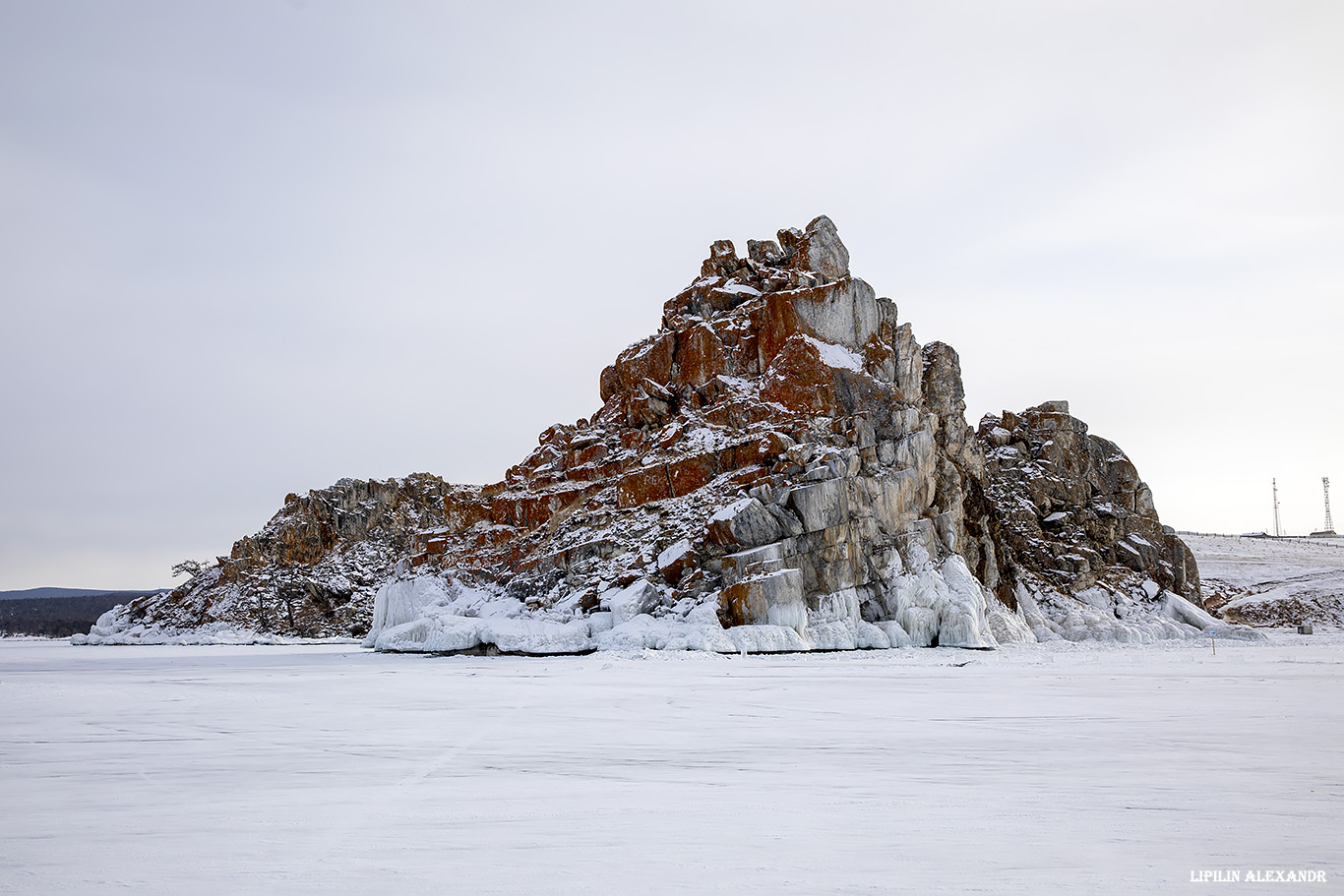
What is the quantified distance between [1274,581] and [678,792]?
110591 mm

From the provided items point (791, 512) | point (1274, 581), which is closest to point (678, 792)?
point (791, 512)

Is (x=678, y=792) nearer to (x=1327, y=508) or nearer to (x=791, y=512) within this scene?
(x=791, y=512)

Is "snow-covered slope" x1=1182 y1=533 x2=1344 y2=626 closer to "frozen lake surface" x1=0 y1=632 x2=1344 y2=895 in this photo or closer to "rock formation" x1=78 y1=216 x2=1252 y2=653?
"rock formation" x1=78 y1=216 x2=1252 y2=653

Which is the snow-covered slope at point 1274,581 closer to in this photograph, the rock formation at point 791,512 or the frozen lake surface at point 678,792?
the rock formation at point 791,512

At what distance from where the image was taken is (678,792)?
11.5m

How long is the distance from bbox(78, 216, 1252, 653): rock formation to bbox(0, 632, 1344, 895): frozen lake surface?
29512mm

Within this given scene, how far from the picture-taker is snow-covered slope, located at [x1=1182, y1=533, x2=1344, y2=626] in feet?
284

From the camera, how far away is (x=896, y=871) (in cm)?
773

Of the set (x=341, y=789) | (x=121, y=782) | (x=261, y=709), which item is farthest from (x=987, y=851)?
(x=261, y=709)

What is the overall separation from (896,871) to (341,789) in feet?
24.7

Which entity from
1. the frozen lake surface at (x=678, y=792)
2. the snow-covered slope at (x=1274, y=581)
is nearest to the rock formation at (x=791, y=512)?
the snow-covered slope at (x=1274, y=581)

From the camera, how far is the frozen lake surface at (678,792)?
25.7ft

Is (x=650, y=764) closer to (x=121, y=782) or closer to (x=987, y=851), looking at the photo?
(x=987, y=851)

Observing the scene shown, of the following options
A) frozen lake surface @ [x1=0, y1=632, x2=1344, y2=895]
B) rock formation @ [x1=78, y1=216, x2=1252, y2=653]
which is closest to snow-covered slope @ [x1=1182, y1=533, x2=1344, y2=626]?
rock formation @ [x1=78, y1=216, x2=1252, y2=653]
